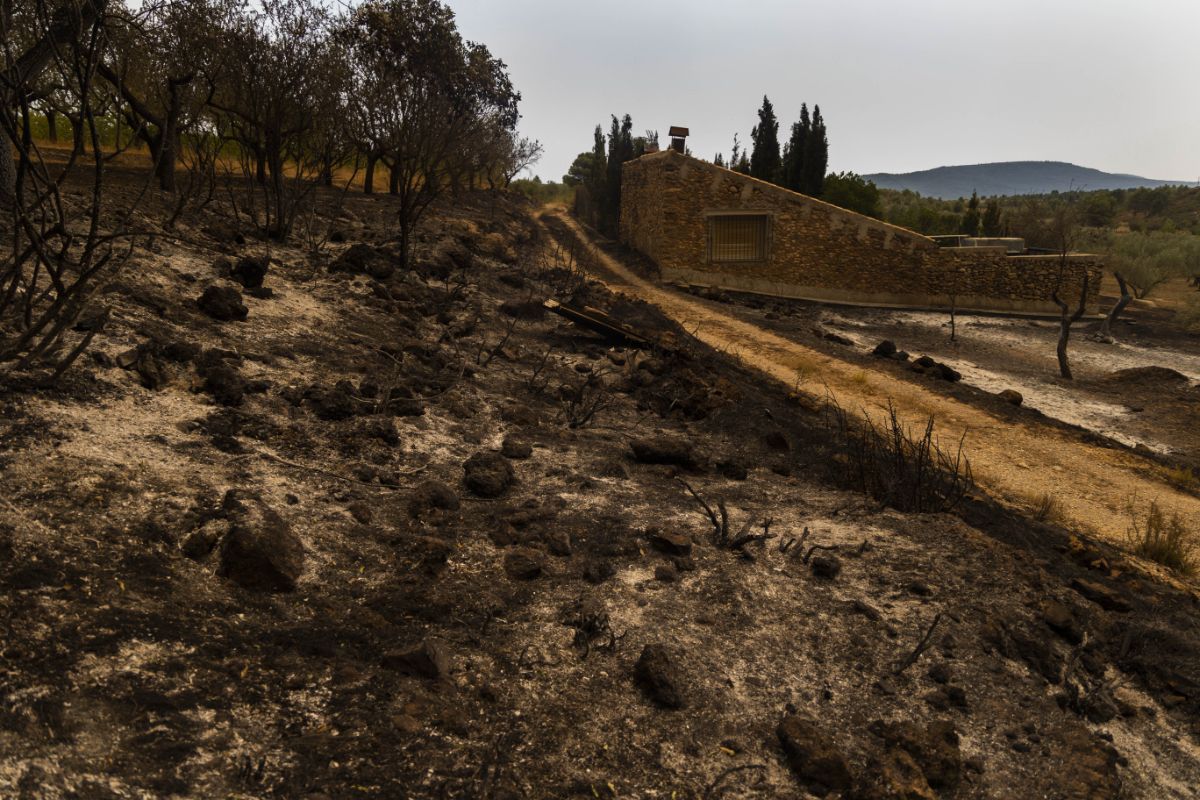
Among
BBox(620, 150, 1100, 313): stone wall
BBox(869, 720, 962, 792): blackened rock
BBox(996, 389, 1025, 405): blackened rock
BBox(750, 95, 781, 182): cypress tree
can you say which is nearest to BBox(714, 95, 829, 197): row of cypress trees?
BBox(750, 95, 781, 182): cypress tree

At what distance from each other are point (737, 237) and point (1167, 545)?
15762 millimetres

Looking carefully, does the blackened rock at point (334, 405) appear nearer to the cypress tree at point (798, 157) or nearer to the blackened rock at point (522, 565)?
the blackened rock at point (522, 565)

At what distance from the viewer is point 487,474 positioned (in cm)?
583

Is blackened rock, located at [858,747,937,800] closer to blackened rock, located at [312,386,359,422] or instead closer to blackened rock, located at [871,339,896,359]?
blackened rock, located at [312,386,359,422]

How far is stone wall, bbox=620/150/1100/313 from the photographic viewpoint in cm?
2134

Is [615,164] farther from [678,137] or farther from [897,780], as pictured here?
[897,780]

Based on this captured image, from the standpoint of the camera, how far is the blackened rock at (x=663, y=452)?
7016 mm

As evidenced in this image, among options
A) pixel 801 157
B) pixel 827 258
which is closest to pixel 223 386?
pixel 827 258

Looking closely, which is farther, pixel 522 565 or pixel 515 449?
pixel 515 449

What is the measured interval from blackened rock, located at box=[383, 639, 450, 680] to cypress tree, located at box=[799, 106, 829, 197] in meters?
30.7

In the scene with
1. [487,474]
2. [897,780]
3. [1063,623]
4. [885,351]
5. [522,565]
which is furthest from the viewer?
[885,351]

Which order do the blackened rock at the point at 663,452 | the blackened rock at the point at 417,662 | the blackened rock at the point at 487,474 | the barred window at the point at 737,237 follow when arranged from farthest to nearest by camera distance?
the barred window at the point at 737,237 → the blackened rock at the point at 663,452 → the blackened rock at the point at 487,474 → the blackened rock at the point at 417,662

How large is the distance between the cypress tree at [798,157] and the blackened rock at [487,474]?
2846 cm

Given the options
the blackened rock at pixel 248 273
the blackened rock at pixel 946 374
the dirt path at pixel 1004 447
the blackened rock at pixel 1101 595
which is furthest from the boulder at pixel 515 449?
the blackened rock at pixel 946 374
